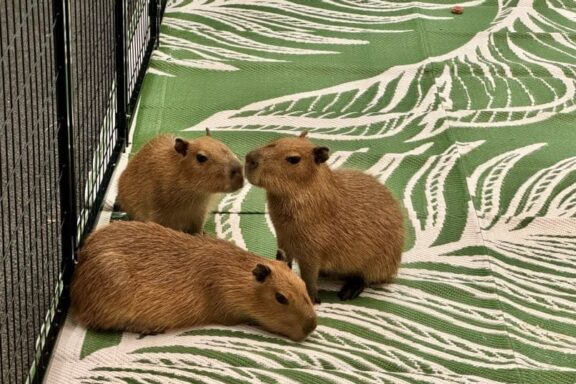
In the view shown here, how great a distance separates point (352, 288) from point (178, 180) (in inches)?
25.7

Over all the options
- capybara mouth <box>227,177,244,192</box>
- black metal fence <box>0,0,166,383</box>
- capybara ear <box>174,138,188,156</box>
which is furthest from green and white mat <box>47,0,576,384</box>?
capybara ear <box>174,138,188,156</box>

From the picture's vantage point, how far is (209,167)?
3.18m

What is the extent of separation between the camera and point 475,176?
3.84 m

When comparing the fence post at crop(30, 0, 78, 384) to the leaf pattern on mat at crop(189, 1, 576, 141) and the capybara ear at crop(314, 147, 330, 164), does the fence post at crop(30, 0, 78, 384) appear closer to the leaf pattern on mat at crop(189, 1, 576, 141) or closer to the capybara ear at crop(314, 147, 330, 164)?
the capybara ear at crop(314, 147, 330, 164)

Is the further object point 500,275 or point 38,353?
point 500,275

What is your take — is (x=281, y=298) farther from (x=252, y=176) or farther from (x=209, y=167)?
(x=209, y=167)

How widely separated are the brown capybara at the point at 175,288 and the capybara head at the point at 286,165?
0.80ft

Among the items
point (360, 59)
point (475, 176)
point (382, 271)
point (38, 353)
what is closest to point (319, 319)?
point (382, 271)

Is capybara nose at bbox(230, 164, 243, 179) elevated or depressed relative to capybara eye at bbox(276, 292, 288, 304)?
elevated

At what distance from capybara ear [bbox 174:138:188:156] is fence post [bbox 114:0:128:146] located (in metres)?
0.70

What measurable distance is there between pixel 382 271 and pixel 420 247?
0.33m

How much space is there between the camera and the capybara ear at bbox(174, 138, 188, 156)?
3199 mm

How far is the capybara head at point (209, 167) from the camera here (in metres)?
3.18

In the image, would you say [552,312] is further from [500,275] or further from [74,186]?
[74,186]
